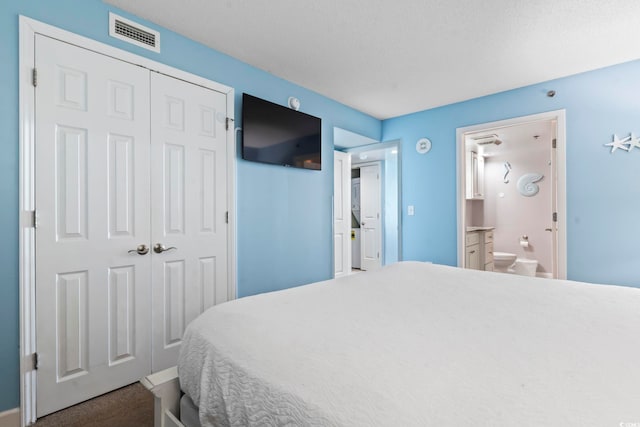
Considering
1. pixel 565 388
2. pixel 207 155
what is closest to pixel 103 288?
pixel 207 155

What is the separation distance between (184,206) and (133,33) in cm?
121

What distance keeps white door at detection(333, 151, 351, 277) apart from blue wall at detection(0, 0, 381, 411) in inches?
30.3

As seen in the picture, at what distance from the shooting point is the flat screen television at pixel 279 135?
8.65 feet

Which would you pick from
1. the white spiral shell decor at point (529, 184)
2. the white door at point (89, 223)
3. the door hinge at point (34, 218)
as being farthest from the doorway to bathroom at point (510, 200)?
the door hinge at point (34, 218)

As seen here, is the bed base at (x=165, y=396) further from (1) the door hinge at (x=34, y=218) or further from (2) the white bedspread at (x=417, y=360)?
(1) the door hinge at (x=34, y=218)

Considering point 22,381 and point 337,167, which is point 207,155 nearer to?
point 22,381

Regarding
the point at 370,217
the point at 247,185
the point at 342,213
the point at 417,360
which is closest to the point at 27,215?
the point at 247,185

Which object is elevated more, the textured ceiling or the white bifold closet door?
the textured ceiling

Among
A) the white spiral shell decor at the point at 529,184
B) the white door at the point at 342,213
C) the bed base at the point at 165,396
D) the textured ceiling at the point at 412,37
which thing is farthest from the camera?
the white spiral shell decor at the point at 529,184

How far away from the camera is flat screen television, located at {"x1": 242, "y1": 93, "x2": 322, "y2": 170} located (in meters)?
2.64

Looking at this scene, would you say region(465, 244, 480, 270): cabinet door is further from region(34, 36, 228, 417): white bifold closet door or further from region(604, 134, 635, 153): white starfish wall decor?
region(34, 36, 228, 417): white bifold closet door

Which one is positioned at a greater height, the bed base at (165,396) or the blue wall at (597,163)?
the blue wall at (597,163)

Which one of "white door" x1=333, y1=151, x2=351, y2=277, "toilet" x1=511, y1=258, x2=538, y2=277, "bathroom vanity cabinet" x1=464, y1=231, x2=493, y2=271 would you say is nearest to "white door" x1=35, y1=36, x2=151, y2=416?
"white door" x1=333, y1=151, x2=351, y2=277

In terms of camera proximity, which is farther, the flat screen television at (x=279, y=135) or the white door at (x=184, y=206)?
the flat screen television at (x=279, y=135)
